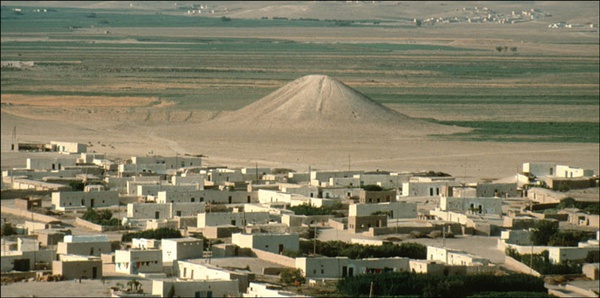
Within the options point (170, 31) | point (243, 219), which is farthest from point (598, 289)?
point (170, 31)

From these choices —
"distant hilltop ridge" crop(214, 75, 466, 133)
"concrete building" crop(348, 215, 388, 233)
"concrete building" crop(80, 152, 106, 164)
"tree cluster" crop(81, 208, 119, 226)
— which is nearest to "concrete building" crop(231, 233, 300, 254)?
"concrete building" crop(348, 215, 388, 233)

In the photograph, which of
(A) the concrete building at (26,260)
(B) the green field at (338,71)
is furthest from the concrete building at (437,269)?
(B) the green field at (338,71)

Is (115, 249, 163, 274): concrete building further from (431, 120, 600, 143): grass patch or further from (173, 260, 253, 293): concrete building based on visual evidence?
(431, 120, 600, 143): grass patch

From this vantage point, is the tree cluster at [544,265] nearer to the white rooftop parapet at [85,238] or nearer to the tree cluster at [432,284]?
the tree cluster at [432,284]

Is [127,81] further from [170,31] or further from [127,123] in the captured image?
[170,31]

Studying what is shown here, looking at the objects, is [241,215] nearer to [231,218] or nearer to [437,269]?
[231,218]

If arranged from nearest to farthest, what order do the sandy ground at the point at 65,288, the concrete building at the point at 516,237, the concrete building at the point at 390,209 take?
the sandy ground at the point at 65,288
the concrete building at the point at 516,237
the concrete building at the point at 390,209

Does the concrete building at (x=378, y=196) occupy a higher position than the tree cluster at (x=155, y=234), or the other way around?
the concrete building at (x=378, y=196)
